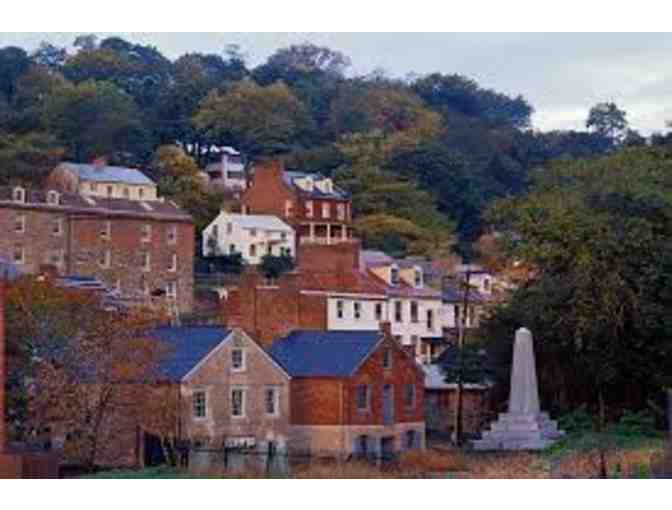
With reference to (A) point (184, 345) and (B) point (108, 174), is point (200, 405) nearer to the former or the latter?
(A) point (184, 345)

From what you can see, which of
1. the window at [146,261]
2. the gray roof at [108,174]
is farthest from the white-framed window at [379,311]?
the gray roof at [108,174]

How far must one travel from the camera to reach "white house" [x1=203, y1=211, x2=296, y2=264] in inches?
954

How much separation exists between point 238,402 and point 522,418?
12.4 feet

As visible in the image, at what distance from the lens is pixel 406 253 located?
2505 centimetres

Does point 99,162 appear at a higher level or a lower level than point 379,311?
higher

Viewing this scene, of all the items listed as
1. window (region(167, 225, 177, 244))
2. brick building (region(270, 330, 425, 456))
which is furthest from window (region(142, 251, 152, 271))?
brick building (region(270, 330, 425, 456))

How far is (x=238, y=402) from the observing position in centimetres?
2202

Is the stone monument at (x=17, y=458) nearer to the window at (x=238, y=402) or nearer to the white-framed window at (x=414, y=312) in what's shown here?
the window at (x=238, y=402)

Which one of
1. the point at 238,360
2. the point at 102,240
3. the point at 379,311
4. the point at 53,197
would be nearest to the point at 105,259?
the point at 102,240

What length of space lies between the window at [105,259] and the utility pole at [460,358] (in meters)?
4.93

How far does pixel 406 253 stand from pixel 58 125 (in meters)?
5.41
